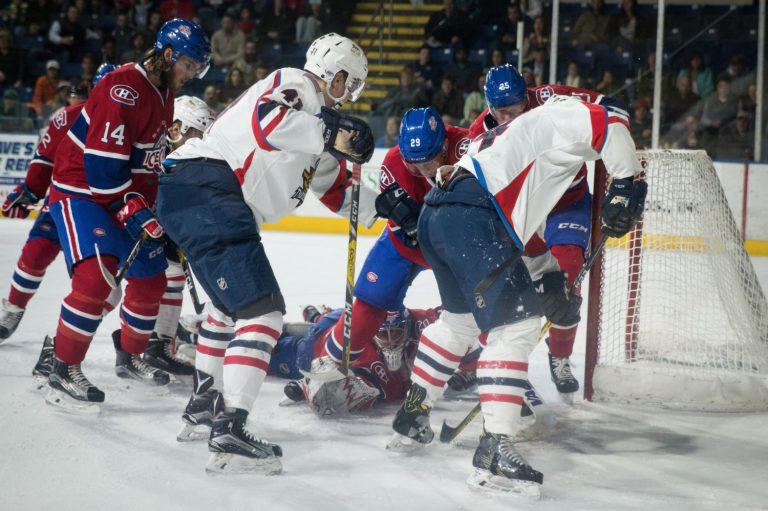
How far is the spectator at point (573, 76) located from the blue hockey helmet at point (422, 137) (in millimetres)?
5300

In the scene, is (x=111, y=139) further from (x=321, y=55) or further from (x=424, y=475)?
(x=424, y=475)

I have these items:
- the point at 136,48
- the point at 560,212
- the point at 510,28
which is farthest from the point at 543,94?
the point at 136,48

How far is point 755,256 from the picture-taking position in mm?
7559

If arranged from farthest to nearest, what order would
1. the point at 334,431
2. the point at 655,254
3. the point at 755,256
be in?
the point at 755,256 → the point at 655,254 → the point at 334,431

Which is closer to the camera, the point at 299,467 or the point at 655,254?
the point at 299,467

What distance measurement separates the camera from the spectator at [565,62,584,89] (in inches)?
313

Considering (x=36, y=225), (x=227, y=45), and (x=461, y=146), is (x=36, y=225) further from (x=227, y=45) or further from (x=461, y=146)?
(x=227, y=45)

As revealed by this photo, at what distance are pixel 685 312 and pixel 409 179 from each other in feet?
4.72

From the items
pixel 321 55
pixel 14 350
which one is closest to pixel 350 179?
pixel 321 55

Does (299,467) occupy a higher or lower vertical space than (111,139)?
lower

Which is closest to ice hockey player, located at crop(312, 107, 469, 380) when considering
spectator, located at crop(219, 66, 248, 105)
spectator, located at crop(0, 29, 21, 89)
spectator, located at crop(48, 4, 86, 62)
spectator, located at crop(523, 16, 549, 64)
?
spectator, located at crop(523, 16, 549, 64)

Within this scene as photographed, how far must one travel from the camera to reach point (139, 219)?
317 centimetres

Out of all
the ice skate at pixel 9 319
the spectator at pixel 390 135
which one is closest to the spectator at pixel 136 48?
the spectator at pixel 390 135

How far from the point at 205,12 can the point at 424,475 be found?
9594 mm
